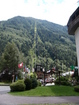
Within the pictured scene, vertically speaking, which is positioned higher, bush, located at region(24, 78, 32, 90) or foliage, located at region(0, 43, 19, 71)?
foliage, located at region(0, 43, 19, 71)

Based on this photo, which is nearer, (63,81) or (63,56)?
(63,81)

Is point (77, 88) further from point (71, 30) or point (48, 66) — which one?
point (48, 66)

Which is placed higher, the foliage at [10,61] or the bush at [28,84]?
the foliage at [10,61]

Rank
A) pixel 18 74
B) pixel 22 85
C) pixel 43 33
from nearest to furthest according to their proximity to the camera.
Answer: pixel 22 85 < pixel 18 74 < pixel 43 33

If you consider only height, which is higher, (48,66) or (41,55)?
(41,55)

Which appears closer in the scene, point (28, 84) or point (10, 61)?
point (28, 84)

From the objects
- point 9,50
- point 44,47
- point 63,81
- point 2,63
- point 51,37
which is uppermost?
point 51,37

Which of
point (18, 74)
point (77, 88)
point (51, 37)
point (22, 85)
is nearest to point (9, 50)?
point (18, 74)

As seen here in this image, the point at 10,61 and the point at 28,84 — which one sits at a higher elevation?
the point at 10,61

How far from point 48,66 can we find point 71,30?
69.5m

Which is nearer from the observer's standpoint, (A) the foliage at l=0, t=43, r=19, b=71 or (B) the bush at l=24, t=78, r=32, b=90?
(B) the bush at l=24, t=78, r=32, b=90

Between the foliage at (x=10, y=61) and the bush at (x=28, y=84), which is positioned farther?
the foliage at (x=10, y=61)

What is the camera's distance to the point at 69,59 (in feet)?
336

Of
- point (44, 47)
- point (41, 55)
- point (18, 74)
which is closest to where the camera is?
point (18, 74)
